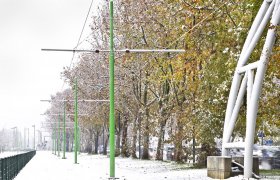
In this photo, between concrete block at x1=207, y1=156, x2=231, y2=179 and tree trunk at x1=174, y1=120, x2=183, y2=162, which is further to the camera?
tree trunk at x1=174, y1=120, x2=183, y2=162

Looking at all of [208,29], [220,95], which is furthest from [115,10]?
[220,95]

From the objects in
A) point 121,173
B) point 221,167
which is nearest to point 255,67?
point 221,167

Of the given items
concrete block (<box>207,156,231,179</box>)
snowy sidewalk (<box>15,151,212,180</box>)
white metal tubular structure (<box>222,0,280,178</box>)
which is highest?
white metal tubular structure (<box>222,0,280,178</box>)

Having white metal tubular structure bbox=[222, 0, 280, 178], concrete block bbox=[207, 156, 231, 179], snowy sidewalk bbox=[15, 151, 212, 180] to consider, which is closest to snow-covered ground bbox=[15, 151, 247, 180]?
snowy sidewalk bbox=[15, 151, 212, 180]

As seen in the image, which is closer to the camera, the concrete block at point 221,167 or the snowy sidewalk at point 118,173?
the concrete block at point 221,167

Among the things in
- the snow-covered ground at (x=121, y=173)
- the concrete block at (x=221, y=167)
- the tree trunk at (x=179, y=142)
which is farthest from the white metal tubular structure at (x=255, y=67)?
the tree trunk at (x=179, y=142)

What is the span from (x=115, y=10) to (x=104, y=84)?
9.93 m

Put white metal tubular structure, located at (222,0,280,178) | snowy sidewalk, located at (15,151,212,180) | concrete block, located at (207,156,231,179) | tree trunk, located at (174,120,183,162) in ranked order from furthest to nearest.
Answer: tree trunk, located at (174,120,183,162)
snowy sidewalk, located at (15,151,212,180)
concrete block, located at (207,156,231,179)
white metal tubular structure, located at (222,0,280,178)

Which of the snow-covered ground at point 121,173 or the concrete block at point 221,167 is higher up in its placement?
the concrete block at point 221,167

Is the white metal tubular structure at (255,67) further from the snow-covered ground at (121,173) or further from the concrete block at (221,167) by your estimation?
the snow-covered ground at (121,173)

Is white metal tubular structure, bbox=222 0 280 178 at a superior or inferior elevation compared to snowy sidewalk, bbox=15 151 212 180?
superior

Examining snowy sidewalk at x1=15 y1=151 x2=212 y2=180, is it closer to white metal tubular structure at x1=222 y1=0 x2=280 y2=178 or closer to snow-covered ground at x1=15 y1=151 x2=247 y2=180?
snow-covered ground at x1=15 y1=151 x2=247 y2=180

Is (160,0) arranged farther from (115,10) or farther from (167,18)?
(115,10)

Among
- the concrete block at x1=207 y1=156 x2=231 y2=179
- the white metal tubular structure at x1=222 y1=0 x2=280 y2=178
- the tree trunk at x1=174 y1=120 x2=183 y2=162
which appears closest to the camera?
the white metal tubular structure at x1=222 y1=0 x2=280 y2=178
